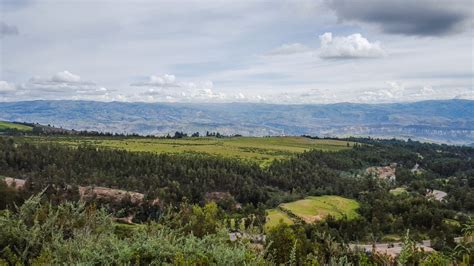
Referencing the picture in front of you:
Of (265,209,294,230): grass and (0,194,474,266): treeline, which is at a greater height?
(0,194,474,266): treeline

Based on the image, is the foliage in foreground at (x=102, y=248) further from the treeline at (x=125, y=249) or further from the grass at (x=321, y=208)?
the grass at (x=321, y=208)

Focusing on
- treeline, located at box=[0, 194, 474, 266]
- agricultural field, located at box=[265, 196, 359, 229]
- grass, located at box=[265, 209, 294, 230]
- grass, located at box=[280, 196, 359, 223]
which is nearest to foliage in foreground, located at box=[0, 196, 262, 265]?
treeline, located at box=[0, 194, 474, 266]

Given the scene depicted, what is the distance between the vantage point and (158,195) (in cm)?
12125

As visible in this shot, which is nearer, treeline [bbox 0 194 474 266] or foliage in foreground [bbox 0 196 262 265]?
treeline [bbox 0 194 474 266]

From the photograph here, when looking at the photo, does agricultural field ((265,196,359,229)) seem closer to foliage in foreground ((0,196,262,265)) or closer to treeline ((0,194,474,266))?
treeline ((0,194,474,266))

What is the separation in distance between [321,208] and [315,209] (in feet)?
9.10

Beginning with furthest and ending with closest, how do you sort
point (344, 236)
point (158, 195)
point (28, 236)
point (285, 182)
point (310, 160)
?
point (310, 160) → point (285, 182) → point (158, 195) → point (344, 236) → point (28, 236)

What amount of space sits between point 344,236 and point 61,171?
8098 cm

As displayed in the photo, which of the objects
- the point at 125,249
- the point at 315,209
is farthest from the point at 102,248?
the point at 315,209

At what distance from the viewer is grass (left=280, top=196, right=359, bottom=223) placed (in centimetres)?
11169

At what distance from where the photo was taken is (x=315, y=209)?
385 feet

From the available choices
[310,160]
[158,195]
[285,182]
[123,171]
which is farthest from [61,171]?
[310,160]

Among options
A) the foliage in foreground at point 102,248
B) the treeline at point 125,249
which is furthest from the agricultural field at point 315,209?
the foliage in foreground at point 102,248

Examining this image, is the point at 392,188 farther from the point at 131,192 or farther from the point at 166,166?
the point at 131,192
